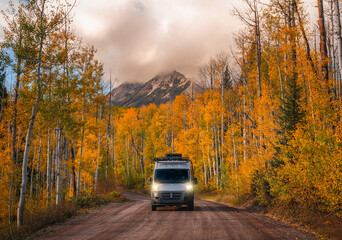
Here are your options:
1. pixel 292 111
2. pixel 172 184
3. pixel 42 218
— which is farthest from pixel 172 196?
pixel 292 111

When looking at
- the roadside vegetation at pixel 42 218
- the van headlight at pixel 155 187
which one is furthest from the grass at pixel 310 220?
the roadside vegetation at pixel 42 218

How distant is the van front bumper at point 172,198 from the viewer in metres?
12.1

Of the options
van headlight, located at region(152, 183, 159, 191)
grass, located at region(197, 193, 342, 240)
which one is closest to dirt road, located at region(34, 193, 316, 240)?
grass, located at region(197, 193, 342, 240)

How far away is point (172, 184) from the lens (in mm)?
12484

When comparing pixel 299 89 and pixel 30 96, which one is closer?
pixel 30 96

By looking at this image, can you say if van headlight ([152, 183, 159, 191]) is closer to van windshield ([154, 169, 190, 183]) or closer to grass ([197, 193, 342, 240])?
van windshield ([154, 169, 190, 183])

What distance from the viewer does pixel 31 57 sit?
11.4 metres

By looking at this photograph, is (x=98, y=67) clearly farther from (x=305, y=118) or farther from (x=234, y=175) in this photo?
(x=305, y=118)

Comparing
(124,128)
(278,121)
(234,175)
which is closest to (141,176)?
(124,128)

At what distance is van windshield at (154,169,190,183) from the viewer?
42.2 feet

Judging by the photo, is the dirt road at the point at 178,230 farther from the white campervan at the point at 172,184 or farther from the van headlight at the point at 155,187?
the van headlight at the point at 155,187

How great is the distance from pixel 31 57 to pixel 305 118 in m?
14.3

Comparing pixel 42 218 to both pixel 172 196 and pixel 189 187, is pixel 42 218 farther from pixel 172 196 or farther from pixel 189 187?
pixel 189 187

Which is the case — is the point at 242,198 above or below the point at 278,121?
below
